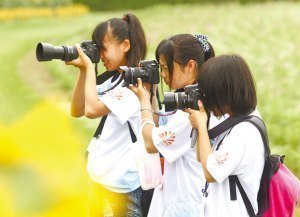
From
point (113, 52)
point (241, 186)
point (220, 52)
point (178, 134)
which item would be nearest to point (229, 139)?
point (241, 186)

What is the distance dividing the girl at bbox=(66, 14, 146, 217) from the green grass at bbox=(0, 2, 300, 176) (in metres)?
0.58

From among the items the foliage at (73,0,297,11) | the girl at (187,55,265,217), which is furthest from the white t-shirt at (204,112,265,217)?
the foliage at (73,0,297,11)

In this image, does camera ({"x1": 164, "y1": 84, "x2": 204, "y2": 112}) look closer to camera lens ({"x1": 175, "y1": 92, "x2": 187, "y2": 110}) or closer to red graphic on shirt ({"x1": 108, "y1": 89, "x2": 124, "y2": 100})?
camera lens ({"x1": 175, "y1": 92, "x2": 187, "y2": 110})

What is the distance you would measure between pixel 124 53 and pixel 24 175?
90.5 inches

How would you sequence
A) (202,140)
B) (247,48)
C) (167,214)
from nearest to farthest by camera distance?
1. (202,140)
2. (167,214)
3. (247,48)

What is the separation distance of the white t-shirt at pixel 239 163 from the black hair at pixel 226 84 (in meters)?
0.07

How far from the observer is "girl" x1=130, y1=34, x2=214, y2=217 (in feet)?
8.04

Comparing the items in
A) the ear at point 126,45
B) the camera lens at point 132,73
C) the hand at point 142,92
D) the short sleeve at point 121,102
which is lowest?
the short sleeve at point 121,102

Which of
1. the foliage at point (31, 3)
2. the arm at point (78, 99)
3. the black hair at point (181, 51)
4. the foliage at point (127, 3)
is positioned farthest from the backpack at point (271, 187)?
the foliage at point (127, 3)

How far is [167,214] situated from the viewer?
254 cm

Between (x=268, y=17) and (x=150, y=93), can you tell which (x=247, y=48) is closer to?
(x=268, y=17)

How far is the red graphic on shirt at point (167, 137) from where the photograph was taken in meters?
2.43

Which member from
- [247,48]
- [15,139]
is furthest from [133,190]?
[247,48]

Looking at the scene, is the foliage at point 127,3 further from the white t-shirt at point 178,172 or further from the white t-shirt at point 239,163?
the white t-shirt at point 239,163
